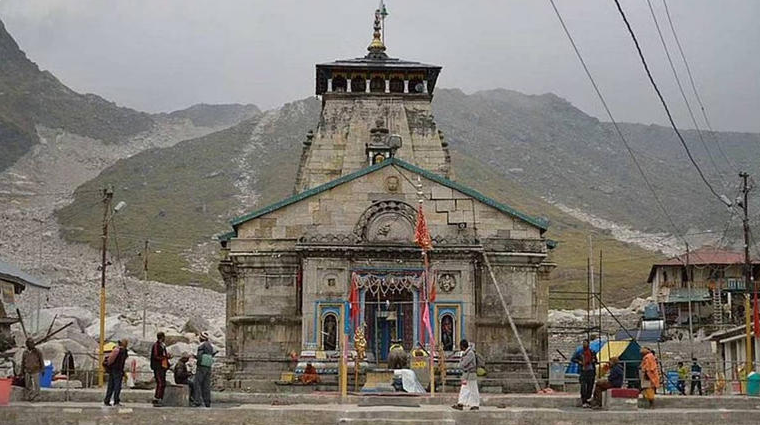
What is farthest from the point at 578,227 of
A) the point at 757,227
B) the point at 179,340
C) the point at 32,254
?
the point at 179,340

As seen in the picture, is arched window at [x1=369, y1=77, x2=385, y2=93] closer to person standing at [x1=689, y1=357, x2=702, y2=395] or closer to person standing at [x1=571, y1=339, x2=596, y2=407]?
person standing at [x1=689, y1=357, x2=702, y2=395]

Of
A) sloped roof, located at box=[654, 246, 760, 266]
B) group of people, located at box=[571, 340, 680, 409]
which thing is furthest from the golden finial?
sloped roof, located at box=[654, 246, 760, 266]

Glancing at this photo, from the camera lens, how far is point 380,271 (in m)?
40.5

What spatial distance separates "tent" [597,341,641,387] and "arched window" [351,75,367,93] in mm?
16427

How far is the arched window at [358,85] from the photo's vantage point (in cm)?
5291

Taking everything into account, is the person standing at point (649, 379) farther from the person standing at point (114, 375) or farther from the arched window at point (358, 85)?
the arched window at point (358, 85)

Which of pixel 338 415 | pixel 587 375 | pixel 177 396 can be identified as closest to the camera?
pixel 338 415

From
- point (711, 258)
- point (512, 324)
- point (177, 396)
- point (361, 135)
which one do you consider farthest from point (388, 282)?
point (711, 258)

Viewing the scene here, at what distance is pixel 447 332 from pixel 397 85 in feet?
54.0

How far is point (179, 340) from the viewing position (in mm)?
62750

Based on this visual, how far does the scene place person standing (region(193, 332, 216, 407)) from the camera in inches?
1059

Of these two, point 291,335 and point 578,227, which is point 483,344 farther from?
point 578,227

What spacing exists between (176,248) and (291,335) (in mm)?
115135

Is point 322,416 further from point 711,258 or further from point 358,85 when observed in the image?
point 711,258
